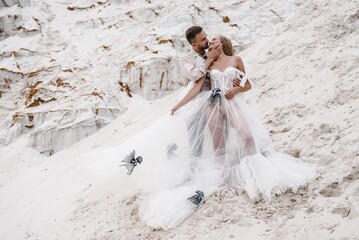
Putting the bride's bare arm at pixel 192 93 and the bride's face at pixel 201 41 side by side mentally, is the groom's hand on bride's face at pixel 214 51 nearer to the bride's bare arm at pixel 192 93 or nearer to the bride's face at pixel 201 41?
the bride's face at pixel 201 41

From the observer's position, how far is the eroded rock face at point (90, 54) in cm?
948

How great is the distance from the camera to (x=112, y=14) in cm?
1384

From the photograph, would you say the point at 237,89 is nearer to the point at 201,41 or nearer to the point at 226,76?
the point at 226,76

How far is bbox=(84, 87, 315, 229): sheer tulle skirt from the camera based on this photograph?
3.04m

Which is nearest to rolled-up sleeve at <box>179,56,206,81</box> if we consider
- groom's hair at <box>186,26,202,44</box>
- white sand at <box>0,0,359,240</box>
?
groom's hair at <box>186,26,202,44</box>

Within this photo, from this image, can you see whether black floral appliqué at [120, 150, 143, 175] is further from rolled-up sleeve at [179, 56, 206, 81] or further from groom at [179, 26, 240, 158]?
rolled-up sleeve at [179, 56, 206, 81]

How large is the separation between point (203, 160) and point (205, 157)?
0.04 meters

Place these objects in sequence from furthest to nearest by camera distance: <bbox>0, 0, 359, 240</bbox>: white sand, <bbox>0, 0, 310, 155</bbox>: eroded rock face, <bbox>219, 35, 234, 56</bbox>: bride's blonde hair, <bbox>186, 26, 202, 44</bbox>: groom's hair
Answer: <bbox>0, 0, 310, 155</bbox>: eroded rock face, <bbox>219, 35, 234, 56</bbox>: bride's blonde hair, <bbox>186, 26, 202, 44</bbox>: groom's hair, <bbox>0, 0, 359, 240</bbox>: white sand

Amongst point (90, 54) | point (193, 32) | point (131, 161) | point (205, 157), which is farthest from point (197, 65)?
point (90, 54)

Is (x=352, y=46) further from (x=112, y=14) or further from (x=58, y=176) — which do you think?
(x=112, y=14)

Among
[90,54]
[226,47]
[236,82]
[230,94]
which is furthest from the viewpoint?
[90,54]

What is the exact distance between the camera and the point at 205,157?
342cm

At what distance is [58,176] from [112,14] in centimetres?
887

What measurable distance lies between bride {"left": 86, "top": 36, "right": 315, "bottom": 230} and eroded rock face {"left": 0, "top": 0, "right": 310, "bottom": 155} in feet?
18.8
